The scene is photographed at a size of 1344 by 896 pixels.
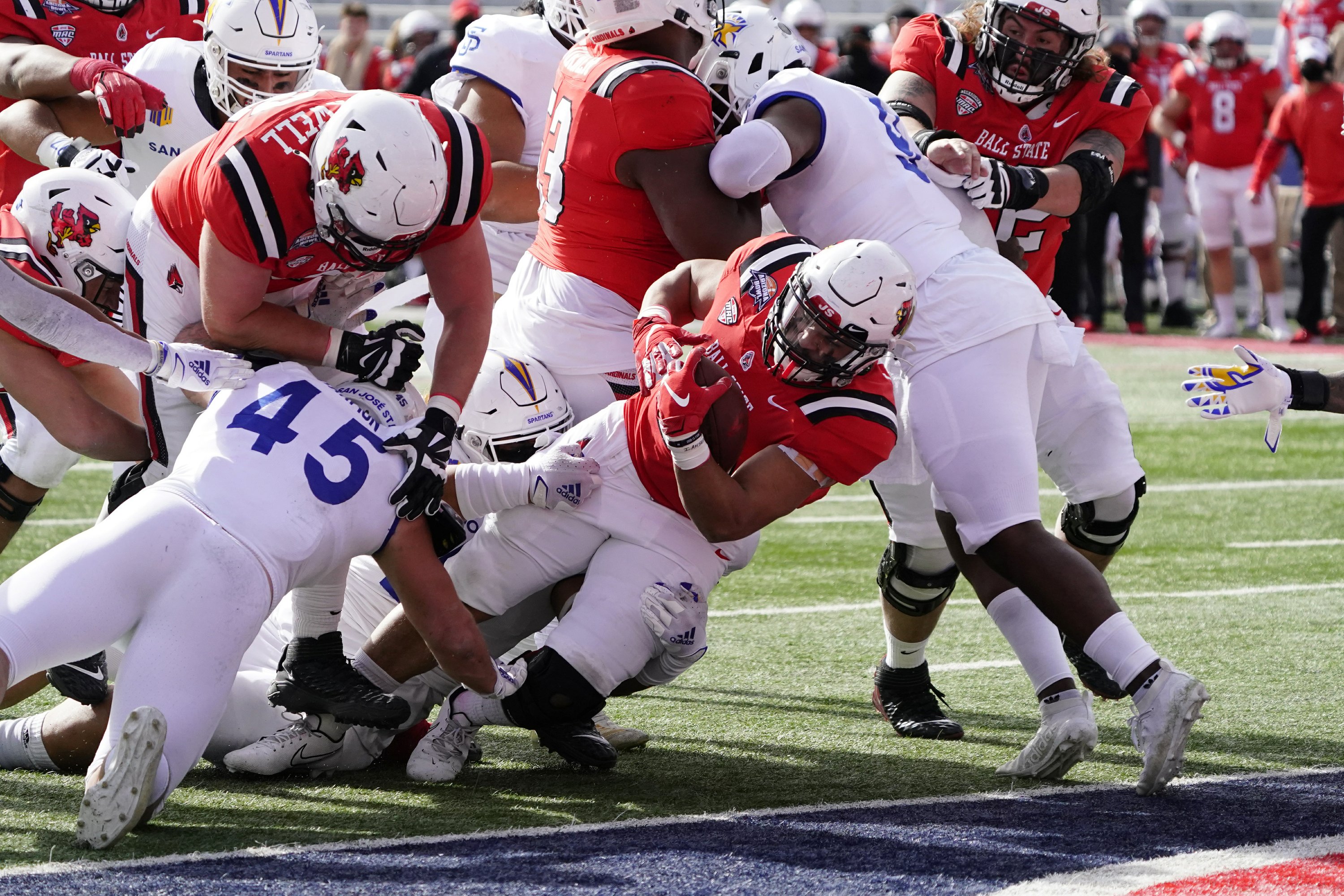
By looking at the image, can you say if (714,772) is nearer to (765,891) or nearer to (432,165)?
(765,891)

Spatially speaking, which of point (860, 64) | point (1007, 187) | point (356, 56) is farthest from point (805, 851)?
point (356, 56)

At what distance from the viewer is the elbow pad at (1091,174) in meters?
4.11

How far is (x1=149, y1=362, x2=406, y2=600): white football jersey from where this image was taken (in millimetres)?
3088

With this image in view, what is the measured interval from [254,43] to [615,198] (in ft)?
3.93

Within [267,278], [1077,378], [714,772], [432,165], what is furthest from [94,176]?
[1077,378]

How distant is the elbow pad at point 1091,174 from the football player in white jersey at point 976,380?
0.40 m

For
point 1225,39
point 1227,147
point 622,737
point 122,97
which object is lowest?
point 1227,147

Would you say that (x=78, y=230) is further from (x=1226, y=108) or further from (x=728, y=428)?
(x=1226, y=108)

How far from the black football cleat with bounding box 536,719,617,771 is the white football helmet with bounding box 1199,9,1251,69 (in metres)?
10.0

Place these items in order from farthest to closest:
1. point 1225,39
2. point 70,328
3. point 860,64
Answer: point 860,64 → point 1225,39 → point 70,328

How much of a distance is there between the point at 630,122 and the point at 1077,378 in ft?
3.96

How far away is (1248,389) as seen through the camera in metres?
3.65

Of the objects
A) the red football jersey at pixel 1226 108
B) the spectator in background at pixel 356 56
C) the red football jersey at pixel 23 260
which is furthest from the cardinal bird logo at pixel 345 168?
the spectator in background at pixel 356 56

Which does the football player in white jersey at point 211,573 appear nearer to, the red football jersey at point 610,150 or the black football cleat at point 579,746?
the black football cleat at point 579,746
